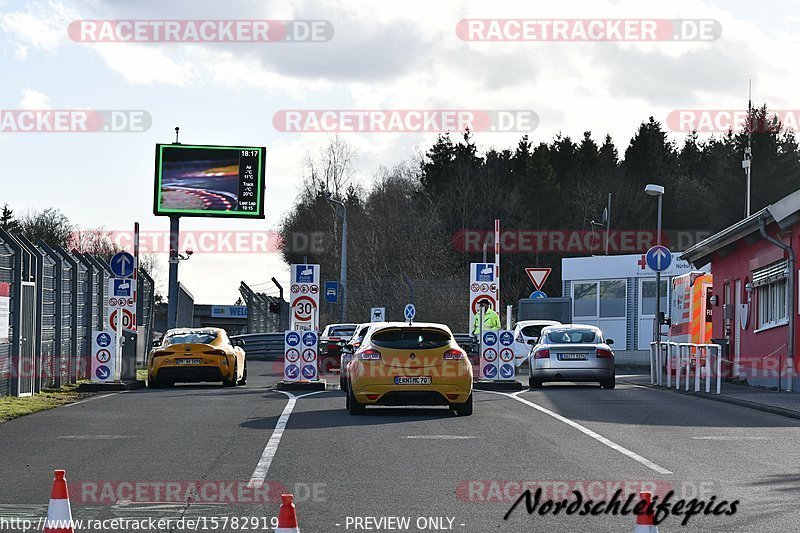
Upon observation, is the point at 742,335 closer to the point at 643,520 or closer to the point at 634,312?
the point at 634,312

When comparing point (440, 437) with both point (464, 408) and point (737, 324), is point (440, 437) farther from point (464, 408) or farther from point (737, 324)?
point (737, 324)

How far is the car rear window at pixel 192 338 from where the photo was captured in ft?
94.7

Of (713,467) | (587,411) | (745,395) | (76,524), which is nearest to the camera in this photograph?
(76,524)

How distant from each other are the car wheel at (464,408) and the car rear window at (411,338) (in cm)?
88

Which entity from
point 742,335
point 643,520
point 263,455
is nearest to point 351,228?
point 742,335

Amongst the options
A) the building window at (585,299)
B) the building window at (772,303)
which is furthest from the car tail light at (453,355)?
the building window at (585,299)

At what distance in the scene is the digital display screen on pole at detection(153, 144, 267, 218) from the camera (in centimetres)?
4369

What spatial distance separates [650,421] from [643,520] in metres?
12.2

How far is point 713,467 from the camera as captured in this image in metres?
13.2

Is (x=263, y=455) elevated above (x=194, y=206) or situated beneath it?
situated beneath

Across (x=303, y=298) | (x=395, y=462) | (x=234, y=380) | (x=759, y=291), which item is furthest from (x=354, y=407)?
(x=759, y=291)

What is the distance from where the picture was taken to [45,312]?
2688 cm

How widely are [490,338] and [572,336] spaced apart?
2.10 m

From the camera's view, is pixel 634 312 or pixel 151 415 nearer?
pixel 151 415
